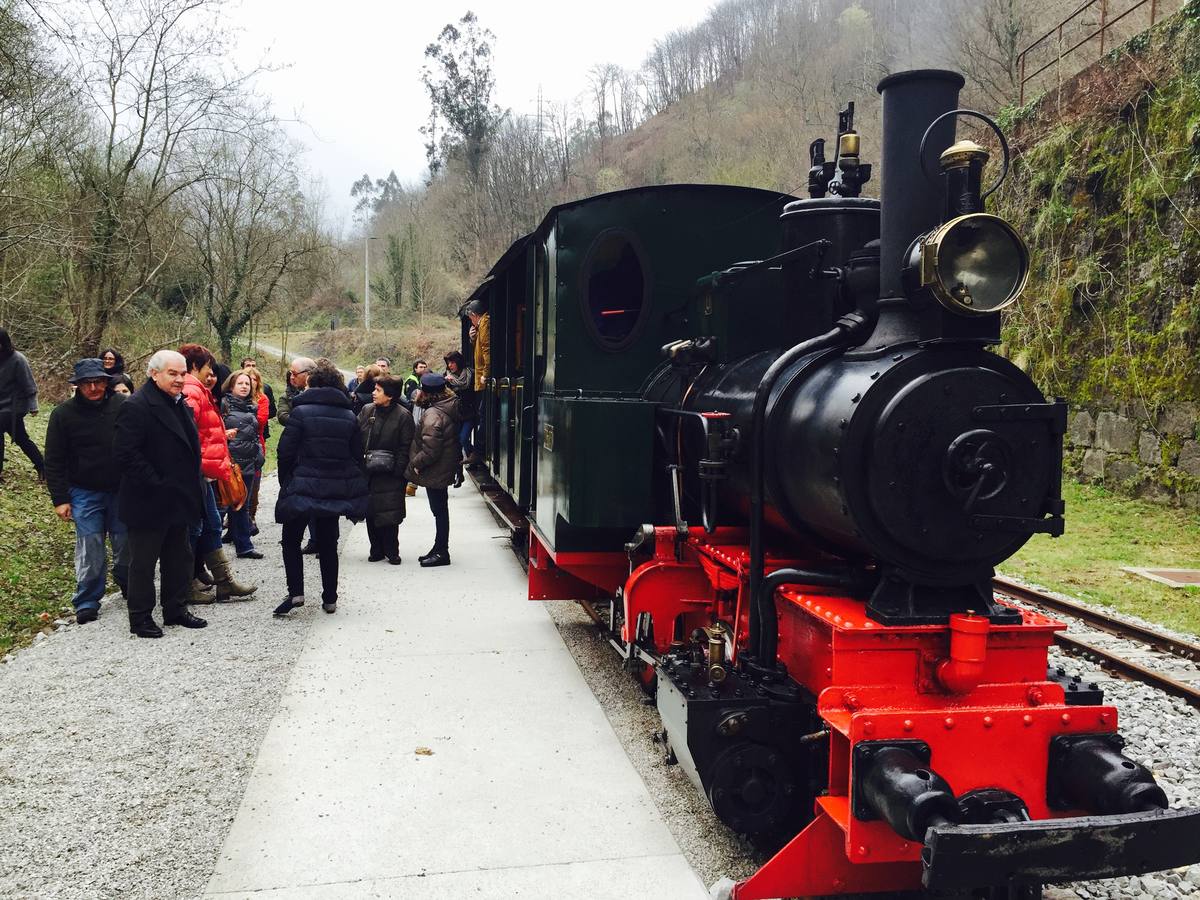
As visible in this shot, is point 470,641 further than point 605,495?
Yes

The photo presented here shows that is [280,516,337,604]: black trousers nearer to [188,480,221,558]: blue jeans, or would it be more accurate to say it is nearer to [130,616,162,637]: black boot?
[188,480,221,558]: blue jeans

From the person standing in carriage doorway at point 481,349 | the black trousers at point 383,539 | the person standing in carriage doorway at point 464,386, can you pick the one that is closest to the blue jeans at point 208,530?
the black trousers at point 383,539

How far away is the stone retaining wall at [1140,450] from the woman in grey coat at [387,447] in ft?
28.2

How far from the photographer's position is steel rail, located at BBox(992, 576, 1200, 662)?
573cm

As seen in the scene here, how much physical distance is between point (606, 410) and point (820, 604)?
65.2 inches

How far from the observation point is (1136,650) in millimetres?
5762

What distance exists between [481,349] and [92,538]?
18.2 feet

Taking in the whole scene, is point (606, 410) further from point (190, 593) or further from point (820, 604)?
point (190, 593)

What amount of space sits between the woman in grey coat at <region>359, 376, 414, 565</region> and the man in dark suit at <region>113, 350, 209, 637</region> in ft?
7.12

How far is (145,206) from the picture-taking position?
1473 cm

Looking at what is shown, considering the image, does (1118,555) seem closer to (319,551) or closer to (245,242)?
(319,551)

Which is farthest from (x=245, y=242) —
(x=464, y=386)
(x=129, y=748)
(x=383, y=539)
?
(x=129, y=748)

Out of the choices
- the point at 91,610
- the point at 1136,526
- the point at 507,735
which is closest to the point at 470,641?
the point at 507,735

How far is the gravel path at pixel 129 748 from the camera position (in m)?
3.21
